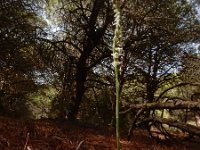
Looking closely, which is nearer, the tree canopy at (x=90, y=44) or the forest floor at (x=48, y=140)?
the forest floor at (x=48, y=140)

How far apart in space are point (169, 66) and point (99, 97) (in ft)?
10.7

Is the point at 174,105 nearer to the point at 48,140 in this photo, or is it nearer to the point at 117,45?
the point at 48,140

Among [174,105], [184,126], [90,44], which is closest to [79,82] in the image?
[90,44]

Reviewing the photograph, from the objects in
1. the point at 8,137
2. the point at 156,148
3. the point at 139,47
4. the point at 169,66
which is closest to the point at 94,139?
the point at 156,148

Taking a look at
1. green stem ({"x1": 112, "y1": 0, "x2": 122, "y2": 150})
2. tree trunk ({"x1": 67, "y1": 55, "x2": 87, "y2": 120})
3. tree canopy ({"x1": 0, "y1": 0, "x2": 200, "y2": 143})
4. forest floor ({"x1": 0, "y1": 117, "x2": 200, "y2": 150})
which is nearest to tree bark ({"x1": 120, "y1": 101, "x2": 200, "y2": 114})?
forest floor ({"x1": 0, "y1": 117, "x2": 200, "y2": 150})

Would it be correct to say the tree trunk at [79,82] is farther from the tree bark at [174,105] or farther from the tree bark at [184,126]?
the tree bark at [184,126]

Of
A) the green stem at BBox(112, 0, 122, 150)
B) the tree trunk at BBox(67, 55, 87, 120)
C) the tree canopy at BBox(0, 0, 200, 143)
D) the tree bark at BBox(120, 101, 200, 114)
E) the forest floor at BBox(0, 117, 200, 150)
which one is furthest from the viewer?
the tree trunk at BBox(67, 55, 87, 120)

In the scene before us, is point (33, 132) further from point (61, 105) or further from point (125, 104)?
point (61, 105)

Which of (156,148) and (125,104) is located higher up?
(125,104)

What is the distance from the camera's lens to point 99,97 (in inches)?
599

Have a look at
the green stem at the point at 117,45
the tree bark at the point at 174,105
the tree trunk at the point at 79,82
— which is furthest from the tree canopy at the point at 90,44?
the green stem at the point at 117,45

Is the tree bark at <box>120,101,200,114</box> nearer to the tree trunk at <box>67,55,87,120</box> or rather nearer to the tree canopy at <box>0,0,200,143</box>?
the tree canopy at <box>0,0,200,143</box>

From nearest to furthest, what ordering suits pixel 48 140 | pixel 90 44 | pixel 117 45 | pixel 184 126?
pixel 117 45, pixel 48 140, pixel 184 126, pixel 90 44

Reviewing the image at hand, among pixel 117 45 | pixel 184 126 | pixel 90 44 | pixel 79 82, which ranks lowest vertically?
pixel 117 45
